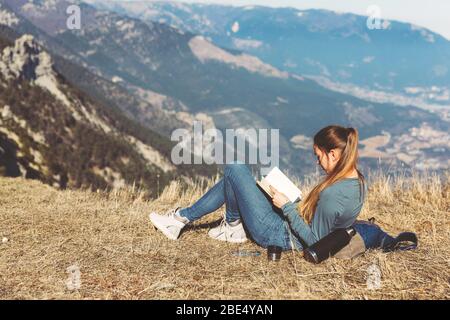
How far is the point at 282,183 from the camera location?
670 cm

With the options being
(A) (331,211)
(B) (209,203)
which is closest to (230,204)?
(B) (209,203)

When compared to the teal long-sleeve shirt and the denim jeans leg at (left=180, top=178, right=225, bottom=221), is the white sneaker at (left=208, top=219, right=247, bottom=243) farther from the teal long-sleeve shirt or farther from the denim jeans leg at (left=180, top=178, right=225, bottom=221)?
the teal long-sleeve shirt

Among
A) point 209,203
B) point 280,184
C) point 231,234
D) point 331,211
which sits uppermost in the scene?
point 280,184

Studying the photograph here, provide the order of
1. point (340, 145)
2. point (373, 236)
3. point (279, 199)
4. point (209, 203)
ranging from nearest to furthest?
1. point (340, 145)
2. point (279, 199)
3. point (373, 236)
4. point (209, 203)

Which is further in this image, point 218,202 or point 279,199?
point 218,202

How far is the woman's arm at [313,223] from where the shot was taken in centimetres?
608

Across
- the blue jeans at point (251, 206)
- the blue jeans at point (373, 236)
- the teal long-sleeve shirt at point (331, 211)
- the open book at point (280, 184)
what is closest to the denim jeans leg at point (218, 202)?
the blue jeans at point (251, 206)

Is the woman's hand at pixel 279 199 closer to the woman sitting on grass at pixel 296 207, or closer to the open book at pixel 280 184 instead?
the woman sitting on grass at pixel 296 207

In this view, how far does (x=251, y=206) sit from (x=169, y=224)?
1483mm

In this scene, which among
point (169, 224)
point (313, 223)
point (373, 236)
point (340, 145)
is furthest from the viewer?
point (169, 224)

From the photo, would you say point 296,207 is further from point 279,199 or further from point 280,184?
point 280,184

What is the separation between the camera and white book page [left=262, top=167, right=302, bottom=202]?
663 centimetres
